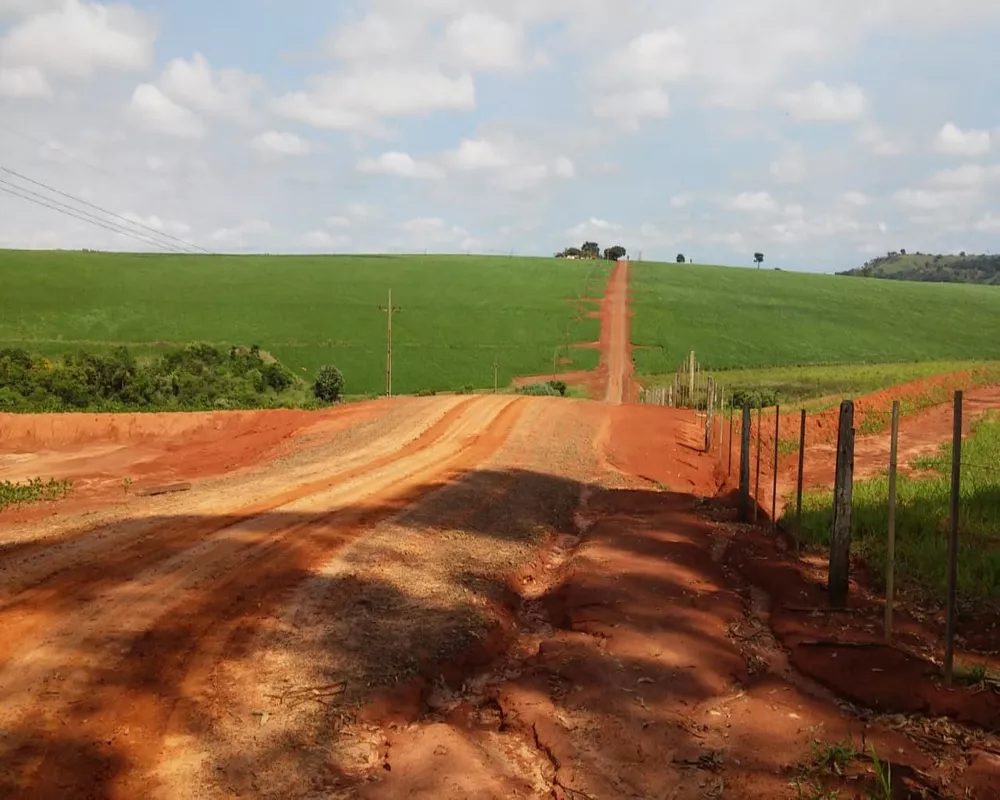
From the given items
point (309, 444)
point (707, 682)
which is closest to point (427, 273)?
point (309, 444)

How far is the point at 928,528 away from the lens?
1201 cm

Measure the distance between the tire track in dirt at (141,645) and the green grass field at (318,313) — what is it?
1814 inches

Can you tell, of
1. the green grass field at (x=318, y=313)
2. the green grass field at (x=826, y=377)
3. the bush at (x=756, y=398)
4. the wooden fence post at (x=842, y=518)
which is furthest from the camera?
the green grass field at (x=318, y=313)

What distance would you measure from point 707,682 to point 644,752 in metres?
1.44

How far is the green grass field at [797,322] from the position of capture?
71.9 metres

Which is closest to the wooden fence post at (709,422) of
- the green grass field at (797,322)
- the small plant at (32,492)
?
the small plant at (32,492)

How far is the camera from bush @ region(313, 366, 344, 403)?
47062 millimetres

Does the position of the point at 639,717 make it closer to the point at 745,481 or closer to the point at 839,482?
the point at 839,482

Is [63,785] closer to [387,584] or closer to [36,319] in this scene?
[387,584]

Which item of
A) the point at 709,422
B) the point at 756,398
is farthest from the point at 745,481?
the point at 756,398

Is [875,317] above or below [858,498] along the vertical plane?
above

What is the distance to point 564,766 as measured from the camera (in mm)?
5680

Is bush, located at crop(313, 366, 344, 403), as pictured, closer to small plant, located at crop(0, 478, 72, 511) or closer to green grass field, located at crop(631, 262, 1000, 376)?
green grass field, located at crop(631, 262, 1000, 376)

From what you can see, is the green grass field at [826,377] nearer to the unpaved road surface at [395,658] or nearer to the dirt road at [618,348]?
the dirt road at [618,348]
